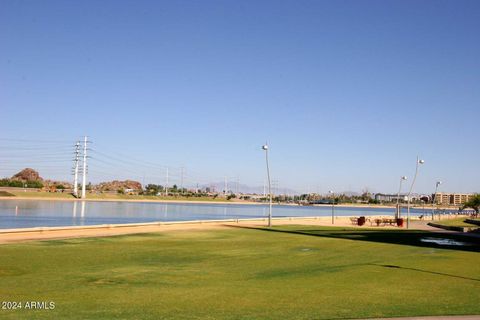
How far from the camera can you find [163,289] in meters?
12.5

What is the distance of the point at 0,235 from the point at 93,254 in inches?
394

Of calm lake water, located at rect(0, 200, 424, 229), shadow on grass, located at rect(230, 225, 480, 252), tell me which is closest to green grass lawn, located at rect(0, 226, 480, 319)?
shadow on grass, located at rect(230, 225, 480, 252)

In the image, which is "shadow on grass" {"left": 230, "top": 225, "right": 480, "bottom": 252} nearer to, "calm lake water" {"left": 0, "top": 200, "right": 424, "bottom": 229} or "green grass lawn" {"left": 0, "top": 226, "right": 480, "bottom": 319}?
"green grass lawn" {"left": 0, "top": 226, "right": 480, "bottom": 319}

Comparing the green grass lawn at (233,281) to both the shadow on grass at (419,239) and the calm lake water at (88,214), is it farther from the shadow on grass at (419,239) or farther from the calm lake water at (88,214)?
the calm lake water at (88,214)

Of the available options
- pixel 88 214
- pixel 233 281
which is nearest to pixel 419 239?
pixel 233 281

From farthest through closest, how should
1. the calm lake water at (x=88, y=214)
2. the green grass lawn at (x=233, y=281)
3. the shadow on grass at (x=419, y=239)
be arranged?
the calm lake water at (x=88, y=214)
the shadow on grass at (x=419, y=239)
the green grass lawn at (x=233, y=281)

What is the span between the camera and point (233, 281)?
13.9 meters

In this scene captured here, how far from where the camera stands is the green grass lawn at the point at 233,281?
33.5ft

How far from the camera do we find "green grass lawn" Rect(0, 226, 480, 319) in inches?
402

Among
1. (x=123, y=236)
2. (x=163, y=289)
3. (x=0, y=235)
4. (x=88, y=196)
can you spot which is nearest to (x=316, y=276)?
(x=163, y=289)

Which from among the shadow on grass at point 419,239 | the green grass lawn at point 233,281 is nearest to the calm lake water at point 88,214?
the shadow on grass at point 419,239

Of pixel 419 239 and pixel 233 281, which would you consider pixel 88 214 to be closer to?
pixel 419 239

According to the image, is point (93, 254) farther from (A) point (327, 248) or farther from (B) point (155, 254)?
(A) point (327, 248)

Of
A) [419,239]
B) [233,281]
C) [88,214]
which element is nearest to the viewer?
[233,281]
